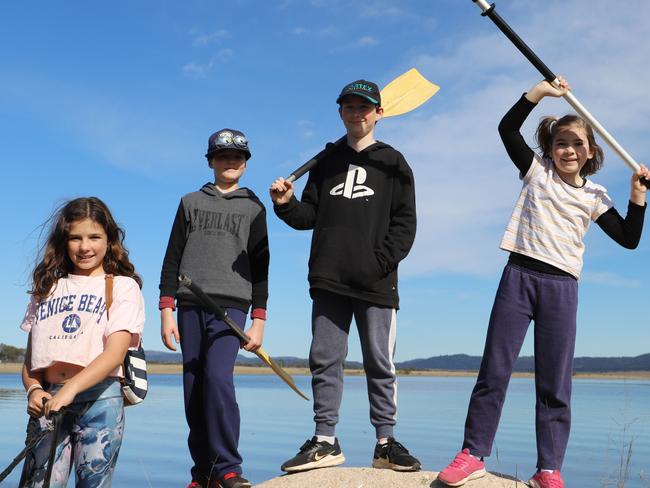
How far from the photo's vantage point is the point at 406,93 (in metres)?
5.39

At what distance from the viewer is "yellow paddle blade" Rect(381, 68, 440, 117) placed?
207 inches

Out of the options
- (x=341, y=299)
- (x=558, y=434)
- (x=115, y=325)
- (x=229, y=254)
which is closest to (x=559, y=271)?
(x=558, y=434)

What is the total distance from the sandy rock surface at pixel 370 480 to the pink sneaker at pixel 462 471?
2.6 inches

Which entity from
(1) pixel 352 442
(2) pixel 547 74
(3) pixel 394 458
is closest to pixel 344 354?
(3) pixel 394 458

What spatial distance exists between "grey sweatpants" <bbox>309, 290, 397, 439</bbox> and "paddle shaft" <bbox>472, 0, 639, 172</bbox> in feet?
5.59

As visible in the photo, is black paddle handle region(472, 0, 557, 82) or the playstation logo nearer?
black paddle handle region(472, 0, 557, 82)

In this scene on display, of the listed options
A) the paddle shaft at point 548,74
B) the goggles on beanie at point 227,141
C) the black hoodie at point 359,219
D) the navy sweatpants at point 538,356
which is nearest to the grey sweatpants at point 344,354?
the black hoodie at point 359,219

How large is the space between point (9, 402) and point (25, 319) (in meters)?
21.5

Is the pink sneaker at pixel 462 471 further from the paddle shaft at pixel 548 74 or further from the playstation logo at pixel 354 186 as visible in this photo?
the paddle shaft at pixel 548 74

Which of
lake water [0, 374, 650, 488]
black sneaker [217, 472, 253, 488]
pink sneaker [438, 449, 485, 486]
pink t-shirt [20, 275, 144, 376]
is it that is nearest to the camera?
pink t-shirt [20, 275, 144, 376]

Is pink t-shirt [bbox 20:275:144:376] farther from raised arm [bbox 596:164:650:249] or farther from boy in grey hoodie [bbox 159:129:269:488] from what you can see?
raised arm [bbox 596:164:650:249]

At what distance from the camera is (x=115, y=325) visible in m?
3.44

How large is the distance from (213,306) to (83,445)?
4.51 ft

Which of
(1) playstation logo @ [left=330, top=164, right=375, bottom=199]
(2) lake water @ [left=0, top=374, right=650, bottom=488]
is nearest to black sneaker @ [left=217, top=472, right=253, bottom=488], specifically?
(1) playstation logo @ [left=330, top=164, right=375, bottom=199]
